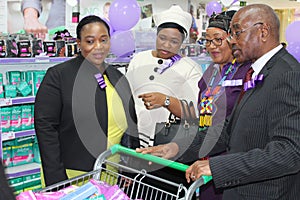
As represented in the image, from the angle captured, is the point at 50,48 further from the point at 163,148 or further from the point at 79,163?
the point at 163,148

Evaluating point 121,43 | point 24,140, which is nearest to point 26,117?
point 24,140

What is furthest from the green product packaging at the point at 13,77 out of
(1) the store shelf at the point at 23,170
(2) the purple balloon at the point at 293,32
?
(2) the purple balloon at the point at 293,32

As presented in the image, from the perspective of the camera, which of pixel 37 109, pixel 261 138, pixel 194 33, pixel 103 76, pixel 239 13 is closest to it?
pixel 261 138

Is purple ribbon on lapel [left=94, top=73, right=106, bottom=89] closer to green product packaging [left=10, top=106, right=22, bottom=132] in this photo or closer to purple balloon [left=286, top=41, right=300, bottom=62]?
green product packaging [left=10, top=106, right=22, bottom=132]

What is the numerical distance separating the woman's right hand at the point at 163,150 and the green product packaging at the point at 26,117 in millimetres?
2112

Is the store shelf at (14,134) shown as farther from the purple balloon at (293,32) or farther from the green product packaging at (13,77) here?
the purple balloon at (293,32)

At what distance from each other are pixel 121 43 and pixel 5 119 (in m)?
1.53

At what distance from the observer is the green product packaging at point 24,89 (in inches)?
141

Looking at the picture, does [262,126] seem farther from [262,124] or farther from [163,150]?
[163,150]

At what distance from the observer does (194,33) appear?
727 cm

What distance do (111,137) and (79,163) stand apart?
0.89 feet

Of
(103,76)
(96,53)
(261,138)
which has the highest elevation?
(96,53)

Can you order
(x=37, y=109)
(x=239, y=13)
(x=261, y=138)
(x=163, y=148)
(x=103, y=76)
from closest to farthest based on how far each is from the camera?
(x=261, y=138) → (x=239, y=13) → (x=163, y=148) → (x=37, y=109) → (x=103, y=76)

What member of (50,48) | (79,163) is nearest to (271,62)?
(79,163)
